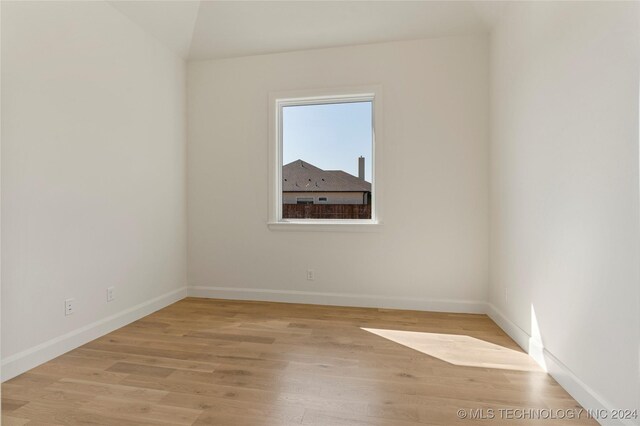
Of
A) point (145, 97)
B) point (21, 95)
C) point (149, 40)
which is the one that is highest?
point (149, 40)

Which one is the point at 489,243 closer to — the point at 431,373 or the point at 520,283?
the point at 520,283

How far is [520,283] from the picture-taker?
2.50 meters

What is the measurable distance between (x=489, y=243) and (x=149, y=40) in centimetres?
378

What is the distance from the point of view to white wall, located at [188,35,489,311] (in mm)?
3250

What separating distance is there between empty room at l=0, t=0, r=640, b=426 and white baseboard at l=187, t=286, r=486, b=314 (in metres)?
0.02

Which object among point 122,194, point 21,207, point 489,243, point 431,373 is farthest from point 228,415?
point 489,243

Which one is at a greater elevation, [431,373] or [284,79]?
[284,79]

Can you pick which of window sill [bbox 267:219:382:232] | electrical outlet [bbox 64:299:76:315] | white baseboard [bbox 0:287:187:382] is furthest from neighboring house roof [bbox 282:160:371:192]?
electrical outlet [bbox 64:299:76:315]

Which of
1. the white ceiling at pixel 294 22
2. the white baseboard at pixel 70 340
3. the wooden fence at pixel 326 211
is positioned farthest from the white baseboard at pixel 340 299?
the white ceiling at pixel 294 22

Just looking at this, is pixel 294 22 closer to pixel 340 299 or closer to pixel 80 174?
pixel 80 174

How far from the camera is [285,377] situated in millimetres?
1993

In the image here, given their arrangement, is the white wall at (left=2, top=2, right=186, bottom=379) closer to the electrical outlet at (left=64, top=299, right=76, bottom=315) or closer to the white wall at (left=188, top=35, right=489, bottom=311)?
the electrical outlet at (left=64, top=299, right=76, bottom=315)

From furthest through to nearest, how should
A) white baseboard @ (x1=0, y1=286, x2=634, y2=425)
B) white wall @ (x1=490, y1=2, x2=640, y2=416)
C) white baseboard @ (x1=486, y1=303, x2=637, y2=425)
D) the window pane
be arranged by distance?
the window pane → white baseboard @ (x1=0, y1=286, x2=634, y2=425) → white baseboard @ (x1=486, y1=303, x2=637, y2=425) → white wall @ (x1=490, y1=2, x2=640, y2=416)

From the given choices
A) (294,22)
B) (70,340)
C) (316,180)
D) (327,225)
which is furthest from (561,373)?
(294,22)
